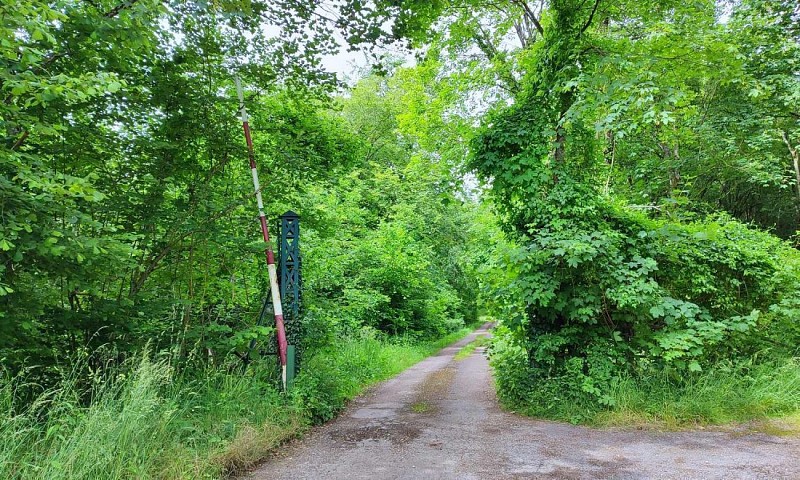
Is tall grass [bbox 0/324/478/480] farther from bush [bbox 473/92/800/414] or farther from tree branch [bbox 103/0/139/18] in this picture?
bush [bbox 473/92/800/414]

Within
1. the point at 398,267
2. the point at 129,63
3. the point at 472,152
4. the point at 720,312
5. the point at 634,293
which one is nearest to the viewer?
the point at 129,63

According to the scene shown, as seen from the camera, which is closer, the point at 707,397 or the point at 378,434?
the point at 378,434

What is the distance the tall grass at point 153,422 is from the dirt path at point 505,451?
1.36 ft

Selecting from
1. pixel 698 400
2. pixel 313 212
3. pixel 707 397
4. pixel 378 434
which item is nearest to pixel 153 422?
pixel 378 434

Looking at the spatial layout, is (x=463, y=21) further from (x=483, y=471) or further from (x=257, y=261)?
(x=483, y=471)

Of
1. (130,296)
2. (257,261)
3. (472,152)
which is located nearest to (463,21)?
(472,152)

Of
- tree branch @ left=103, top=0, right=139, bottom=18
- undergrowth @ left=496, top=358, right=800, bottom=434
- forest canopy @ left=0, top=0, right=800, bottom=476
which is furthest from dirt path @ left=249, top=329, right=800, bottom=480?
tree branch @ left=103, top=0, right=139, bottom=18

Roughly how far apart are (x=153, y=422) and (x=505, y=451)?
378cm

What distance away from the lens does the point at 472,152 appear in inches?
314

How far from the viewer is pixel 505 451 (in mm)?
5438

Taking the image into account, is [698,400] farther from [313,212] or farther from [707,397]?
[313,212]

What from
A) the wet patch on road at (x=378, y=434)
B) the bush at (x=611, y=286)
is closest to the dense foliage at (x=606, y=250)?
the bush at (x=611, y=286)

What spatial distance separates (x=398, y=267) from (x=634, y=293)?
468 inches

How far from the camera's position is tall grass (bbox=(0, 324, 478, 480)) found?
11.4ft
